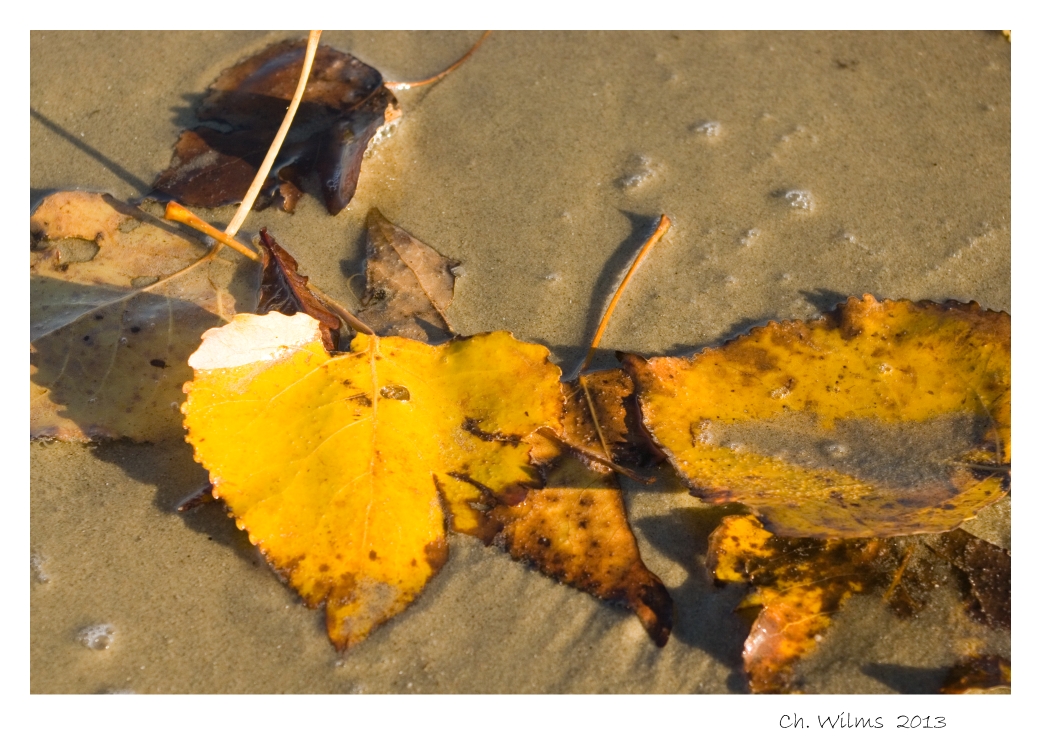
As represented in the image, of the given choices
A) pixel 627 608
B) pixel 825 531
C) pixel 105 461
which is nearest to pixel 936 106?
pixel 825 531

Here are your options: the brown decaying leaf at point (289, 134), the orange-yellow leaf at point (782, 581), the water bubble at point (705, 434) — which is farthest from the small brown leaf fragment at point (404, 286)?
the orange-yellow leaf at point (782, 581)

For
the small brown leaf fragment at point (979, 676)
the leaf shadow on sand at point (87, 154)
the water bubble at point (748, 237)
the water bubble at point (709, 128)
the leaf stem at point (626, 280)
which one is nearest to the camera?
the small brown leaf fragment at point (979, 676)

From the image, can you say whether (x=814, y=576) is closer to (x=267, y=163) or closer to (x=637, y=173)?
(x=637, y=173)

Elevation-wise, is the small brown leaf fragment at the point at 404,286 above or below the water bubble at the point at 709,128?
below

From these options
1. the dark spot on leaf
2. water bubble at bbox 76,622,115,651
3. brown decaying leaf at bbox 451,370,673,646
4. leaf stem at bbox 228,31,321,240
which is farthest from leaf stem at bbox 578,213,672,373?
water bubble at bbox 76,622,115,651

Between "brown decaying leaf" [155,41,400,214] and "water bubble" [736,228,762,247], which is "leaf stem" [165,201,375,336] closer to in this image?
"brown decaying leaf" [155,41,400,214]

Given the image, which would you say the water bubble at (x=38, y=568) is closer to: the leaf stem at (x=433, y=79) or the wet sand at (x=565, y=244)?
the wet sand at (x=565, y=244)
